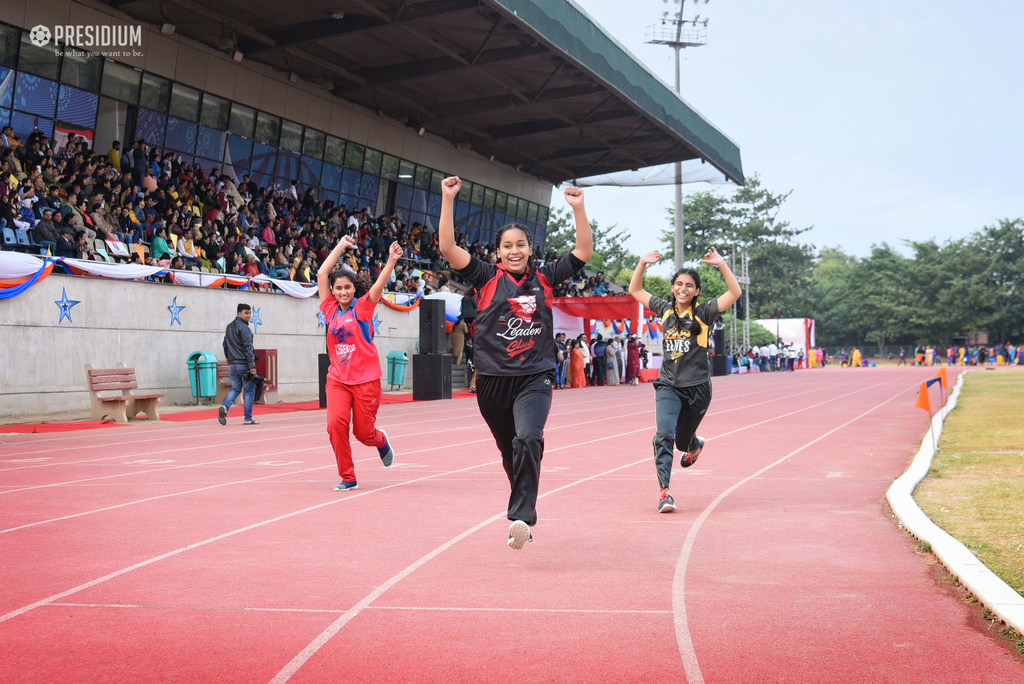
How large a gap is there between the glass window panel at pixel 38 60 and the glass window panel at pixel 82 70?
10.3 inches

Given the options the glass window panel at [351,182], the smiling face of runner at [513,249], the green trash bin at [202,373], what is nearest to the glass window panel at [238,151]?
the glass window panel at [351,182]

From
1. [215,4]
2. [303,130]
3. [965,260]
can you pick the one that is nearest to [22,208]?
[215,4]

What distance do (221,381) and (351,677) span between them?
1796 centimetres

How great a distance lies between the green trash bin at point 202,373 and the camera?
19.9 metres

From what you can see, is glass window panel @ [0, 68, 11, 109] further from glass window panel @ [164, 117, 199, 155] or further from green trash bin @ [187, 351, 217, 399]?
green trash bin @ [187, 351, 217, 399]

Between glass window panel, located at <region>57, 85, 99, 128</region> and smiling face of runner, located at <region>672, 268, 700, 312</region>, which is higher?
glass window panel, located at <region>57, 85, 99, 128</region>

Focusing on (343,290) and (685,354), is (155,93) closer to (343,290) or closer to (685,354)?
(343,290)

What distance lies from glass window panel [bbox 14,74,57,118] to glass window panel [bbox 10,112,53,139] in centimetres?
14

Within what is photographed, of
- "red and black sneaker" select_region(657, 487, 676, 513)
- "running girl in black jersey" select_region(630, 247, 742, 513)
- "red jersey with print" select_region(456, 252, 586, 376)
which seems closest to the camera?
"red jersey with print" select_region(456, 252, 586, 376)

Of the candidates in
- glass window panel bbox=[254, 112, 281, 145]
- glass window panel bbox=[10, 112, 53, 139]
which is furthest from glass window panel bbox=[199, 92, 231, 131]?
glass window panel bbox=[10, 112, 53, 139]

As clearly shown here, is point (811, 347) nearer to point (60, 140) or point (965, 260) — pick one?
point (965, 260)

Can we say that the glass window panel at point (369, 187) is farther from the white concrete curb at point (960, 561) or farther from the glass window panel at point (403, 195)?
the white concrete curb at point (960, 561)

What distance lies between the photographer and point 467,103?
34.6 m

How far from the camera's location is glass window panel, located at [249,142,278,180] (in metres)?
30.4
